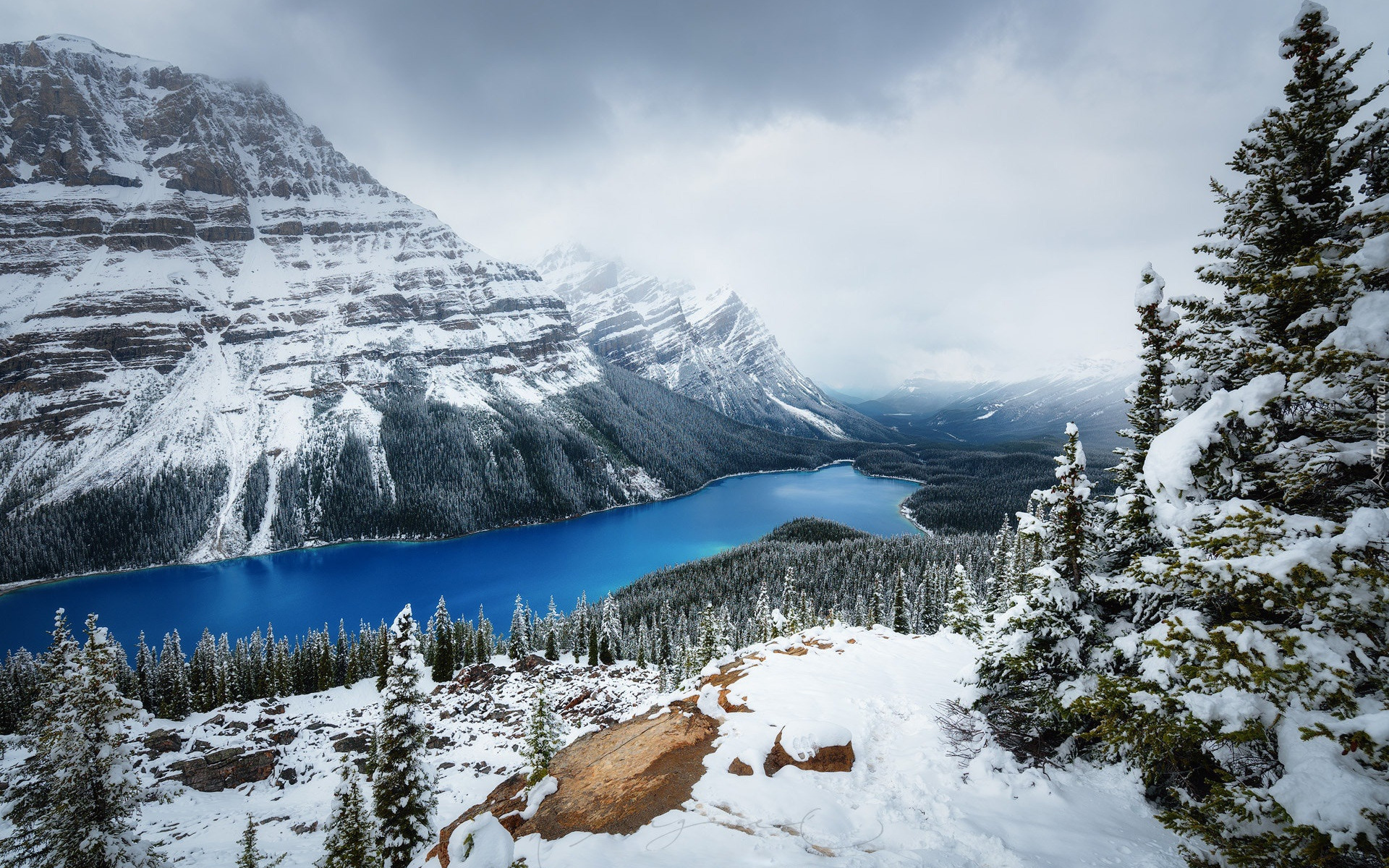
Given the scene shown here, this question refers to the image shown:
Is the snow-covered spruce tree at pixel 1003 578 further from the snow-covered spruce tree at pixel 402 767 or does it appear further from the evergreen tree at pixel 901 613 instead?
the snow-covered spruce tree at pixel 402 767

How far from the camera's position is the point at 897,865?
7.09 metres

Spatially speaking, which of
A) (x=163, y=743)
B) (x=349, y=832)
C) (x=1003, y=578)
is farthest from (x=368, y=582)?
(x=1003, y=578)

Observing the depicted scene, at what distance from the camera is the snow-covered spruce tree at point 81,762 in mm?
14953

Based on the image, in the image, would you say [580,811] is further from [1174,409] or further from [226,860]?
[226,860]

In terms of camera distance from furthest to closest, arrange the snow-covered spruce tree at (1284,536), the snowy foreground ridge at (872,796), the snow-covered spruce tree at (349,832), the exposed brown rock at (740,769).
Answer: the snow-covered spruce tree at (349,832)
the exposed brown rock at (740,769)
the snowy foreground ridge at (872,796)
the snow-covered spruce tree at (1284,536)

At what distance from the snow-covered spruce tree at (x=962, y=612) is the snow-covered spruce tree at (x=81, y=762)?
3130 cm

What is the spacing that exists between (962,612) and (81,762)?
123ft

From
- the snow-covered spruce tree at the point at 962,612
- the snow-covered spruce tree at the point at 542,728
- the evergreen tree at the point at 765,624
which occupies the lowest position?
the evergreen tree at the point at 765,624

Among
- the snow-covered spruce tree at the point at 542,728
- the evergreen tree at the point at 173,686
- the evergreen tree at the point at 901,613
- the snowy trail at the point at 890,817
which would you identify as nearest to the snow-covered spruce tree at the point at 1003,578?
the evergreen tree at the point at 901,613

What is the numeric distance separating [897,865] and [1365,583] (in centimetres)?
653

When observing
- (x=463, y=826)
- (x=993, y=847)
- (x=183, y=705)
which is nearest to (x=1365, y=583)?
(x=993, y=847)

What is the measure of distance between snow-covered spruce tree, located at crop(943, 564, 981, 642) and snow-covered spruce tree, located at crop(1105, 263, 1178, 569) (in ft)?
41.5

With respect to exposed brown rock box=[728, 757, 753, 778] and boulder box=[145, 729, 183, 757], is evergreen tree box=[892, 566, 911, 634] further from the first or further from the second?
boulder box=[145, 729, 183, 757]

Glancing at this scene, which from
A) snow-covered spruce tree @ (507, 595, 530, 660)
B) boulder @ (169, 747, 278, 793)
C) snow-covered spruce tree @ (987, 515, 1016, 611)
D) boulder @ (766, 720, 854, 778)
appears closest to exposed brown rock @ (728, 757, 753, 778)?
boulder @ (766, 720, 854, 778)
